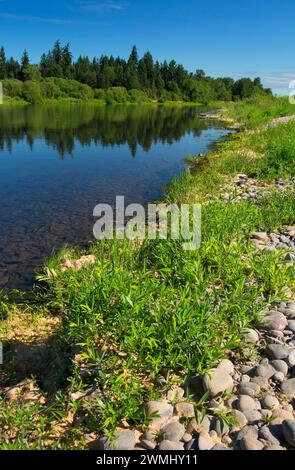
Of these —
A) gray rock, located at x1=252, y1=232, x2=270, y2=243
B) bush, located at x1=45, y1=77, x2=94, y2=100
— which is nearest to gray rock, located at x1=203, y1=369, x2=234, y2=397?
gray rock, located at x1=252, y1=232, x2=270, y2=243

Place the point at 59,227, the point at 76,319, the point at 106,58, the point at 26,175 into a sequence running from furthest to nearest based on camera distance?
the point at 106,58
the point at 26,175
the point at 59,227
the point at 76,319

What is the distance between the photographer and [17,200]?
12.8m

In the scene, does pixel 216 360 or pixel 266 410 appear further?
pixel 216 360

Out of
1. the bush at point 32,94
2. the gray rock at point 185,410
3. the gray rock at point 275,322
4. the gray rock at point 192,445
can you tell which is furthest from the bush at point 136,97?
the gray rock at point 192,445

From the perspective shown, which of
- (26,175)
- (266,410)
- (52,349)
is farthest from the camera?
(26,175)

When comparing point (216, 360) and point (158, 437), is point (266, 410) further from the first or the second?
point (158, 437)

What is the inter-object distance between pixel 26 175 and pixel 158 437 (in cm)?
1514

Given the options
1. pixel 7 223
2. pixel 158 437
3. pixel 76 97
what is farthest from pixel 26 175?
pixel 76 97

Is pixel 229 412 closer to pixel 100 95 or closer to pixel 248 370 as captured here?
pixel 248 370

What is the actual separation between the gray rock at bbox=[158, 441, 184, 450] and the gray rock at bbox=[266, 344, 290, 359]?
1458 mm

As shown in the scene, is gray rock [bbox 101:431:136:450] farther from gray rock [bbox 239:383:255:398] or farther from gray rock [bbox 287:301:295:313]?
gray rock [bbox 287:301:295:313]

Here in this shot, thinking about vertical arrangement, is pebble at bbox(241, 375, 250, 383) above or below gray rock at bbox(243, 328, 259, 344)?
below

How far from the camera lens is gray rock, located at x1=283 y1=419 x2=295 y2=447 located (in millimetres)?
3071

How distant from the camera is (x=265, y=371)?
12.6 feet
